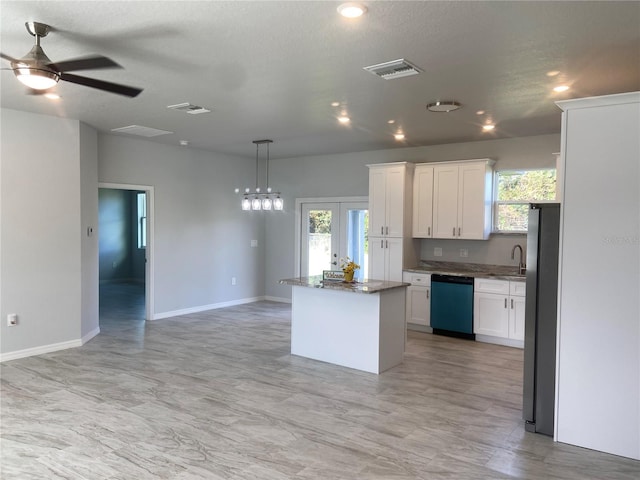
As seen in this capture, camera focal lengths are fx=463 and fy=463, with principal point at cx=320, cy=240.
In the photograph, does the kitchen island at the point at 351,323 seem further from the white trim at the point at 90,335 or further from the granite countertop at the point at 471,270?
the white trim at the point at 90,335

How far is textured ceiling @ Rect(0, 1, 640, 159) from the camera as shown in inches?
104

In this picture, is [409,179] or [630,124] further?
[409,179]

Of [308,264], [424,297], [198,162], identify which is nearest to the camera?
[424,297]

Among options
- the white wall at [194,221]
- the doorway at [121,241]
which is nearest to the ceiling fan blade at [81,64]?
the white wall at [194,221]

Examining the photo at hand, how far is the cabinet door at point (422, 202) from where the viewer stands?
6.79 meters

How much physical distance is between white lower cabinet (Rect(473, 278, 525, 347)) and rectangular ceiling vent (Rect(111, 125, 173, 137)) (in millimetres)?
4696

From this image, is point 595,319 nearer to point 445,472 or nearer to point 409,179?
point 445,472

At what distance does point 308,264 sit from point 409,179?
2.73 meters

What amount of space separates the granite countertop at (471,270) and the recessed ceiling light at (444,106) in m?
2.37

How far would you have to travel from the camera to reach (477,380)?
15.4 ft

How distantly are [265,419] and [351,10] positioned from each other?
297cm

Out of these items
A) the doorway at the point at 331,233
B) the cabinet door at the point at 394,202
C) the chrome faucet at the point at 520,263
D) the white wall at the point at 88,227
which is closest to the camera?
the white wall at the point at 88,227

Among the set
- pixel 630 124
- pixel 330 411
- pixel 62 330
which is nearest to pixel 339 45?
pixel 630 124

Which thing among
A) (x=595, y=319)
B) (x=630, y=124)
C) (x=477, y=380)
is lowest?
(x=477, y=380)
